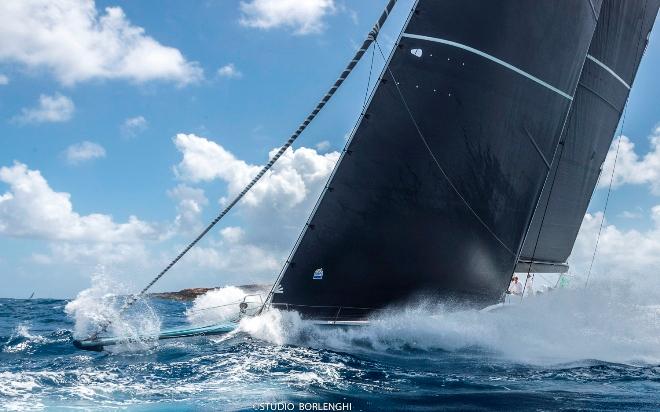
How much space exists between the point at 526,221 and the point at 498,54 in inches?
194

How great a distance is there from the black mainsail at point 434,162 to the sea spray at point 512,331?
20.4 inches

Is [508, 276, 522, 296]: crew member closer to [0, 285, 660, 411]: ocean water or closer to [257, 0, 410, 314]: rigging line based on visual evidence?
[0, 285, 660, 411]: ocean water

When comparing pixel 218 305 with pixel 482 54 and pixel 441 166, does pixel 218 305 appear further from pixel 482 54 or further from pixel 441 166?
pixel 482 54

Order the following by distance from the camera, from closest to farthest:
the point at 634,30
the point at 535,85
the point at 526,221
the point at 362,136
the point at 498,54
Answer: the point at 362,136 → the point at 498,54 → the point at 535,85 → the point at 526,221 → the point at 634,30

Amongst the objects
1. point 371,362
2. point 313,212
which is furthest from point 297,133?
point 371,362

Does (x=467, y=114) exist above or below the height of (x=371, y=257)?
above

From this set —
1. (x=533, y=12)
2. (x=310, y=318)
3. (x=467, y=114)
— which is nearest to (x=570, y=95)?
(x=533, y=12)

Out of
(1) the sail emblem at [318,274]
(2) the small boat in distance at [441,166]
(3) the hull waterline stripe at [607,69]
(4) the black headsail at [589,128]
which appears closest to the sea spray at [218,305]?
(2) the small boat in distance at [441,166]

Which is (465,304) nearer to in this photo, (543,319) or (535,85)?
(543,319)

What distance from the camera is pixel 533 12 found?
13375 millimetres

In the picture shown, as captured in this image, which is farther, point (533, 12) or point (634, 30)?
point (634, 30)

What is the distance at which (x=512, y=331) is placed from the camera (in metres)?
13.4

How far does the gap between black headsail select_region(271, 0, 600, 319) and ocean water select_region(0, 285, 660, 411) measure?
3.32 feet

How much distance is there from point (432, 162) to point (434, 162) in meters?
0.05
